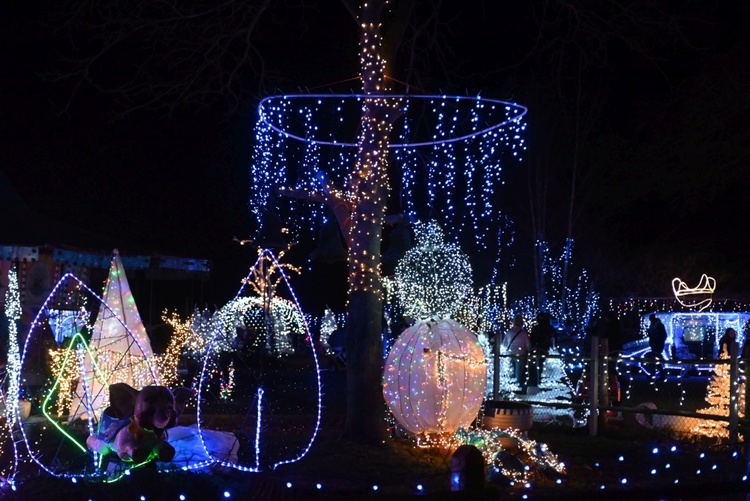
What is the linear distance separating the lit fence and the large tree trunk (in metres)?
2.84

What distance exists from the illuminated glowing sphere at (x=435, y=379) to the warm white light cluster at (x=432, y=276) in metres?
19.3

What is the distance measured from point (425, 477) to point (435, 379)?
1.82 m

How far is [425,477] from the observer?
28.0 feet

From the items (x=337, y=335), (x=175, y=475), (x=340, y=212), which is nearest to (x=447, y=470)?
(x=175, y=475)

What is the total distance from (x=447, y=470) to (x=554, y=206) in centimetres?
3068

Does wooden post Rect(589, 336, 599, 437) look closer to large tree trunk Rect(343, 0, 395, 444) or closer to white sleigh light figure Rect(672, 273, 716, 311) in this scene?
large tree trunk Rect(343, 0, 395, 444)

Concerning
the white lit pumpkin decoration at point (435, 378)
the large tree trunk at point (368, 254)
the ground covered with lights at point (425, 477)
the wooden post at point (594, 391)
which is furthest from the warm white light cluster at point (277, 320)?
the white lit pumpkin decoration at point (435, 378)

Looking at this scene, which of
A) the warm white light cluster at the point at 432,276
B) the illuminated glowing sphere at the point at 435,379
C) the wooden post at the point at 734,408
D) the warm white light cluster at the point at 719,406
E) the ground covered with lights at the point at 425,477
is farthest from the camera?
the warm white light cluster at the point at 432,276

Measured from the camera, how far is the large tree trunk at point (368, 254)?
34.1ft

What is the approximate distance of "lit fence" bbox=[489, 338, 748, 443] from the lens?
12.0m

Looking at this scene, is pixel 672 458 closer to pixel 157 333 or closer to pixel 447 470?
pixel 447 470

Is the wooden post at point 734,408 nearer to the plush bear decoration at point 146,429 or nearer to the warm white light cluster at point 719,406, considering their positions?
the warm white light cluster at point 719,406

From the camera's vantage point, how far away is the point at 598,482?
8.83 meters

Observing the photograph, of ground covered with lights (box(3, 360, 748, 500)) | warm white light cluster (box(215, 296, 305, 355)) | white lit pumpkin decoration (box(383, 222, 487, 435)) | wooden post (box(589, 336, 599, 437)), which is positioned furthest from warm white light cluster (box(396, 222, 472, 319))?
white lit pumpkin decoration (box(383, 222, 487, 435))
